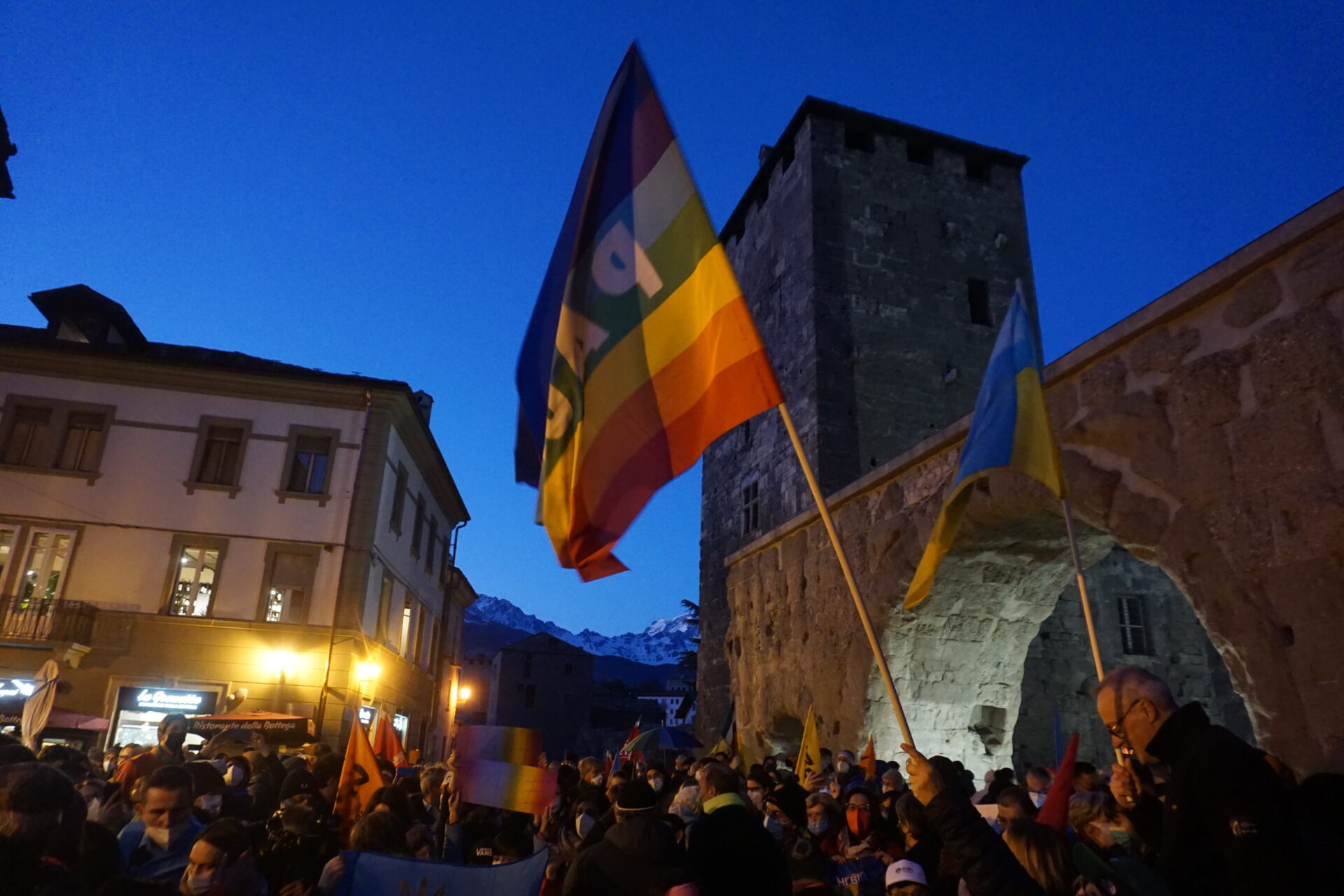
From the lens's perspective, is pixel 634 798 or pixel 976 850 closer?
pixel 976 850

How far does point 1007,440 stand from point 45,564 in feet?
61.3

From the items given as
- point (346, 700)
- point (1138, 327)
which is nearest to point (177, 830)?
point (1138, 327)

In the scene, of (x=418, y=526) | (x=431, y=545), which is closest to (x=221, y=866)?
(x=418, y=526)

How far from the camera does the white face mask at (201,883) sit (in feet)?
9.50

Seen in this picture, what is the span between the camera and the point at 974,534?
261 inches

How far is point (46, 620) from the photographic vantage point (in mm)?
15828

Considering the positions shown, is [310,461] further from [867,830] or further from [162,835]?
[867,830]

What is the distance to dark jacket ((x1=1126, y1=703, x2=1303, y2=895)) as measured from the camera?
85.4 inches

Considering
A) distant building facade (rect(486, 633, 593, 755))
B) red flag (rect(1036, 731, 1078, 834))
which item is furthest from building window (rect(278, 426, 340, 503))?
distant building facade (rect(486, 633, 593, 755))

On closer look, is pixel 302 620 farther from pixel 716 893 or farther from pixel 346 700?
pixel 716 893

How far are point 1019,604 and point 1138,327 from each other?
3.38 metres

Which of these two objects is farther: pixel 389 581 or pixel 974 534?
pixel 389 581

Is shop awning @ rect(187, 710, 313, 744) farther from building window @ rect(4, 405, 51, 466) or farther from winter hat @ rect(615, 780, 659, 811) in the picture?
winter hat @ rect(615, 780, 659, 811)

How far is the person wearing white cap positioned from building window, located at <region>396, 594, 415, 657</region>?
20.1 m
